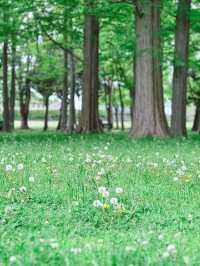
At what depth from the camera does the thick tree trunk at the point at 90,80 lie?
63.6 ft

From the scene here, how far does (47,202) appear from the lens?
520cm

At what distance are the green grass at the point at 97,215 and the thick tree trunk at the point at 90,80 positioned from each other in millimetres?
11270

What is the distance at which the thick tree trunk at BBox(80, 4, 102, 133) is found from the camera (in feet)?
63.6

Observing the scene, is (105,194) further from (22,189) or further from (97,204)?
(22,189)

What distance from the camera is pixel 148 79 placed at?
15.5 meters

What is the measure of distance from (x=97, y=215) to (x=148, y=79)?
11.2 meters

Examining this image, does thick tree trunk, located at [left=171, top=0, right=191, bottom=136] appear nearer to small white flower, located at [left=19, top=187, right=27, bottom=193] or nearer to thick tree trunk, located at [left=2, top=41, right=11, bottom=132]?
thick tree trunk, located at [left=2, top=41, right=11, bottom=132]

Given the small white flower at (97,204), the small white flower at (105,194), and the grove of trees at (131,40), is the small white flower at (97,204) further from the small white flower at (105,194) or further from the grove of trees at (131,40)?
the grove of trees at (131,40)

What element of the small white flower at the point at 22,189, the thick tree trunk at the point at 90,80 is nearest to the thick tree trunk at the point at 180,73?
the thick tree trunk at the point at 90,80

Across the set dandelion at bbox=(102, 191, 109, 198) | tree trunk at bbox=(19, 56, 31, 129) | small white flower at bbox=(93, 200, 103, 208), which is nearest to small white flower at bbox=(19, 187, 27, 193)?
dandelion at bbox=(102, 191, 109, 198)

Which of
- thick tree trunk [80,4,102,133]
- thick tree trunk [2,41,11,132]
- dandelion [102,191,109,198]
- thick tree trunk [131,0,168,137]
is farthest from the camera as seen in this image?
thick tree trunk [2,41,11,132]

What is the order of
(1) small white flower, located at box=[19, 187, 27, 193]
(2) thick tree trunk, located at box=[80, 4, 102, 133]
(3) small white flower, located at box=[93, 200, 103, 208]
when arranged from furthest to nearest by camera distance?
(2) thick tree trunk, located at box=[80, 4, 102, 133] → (1) small white flower, located at box=[19, 187, 27, 193] → (3) small white flower, located at box=[93, 200, 103, 208]

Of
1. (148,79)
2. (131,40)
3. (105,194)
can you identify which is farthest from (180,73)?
(105,194)

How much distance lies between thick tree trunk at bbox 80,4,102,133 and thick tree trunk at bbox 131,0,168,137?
3.81 m
